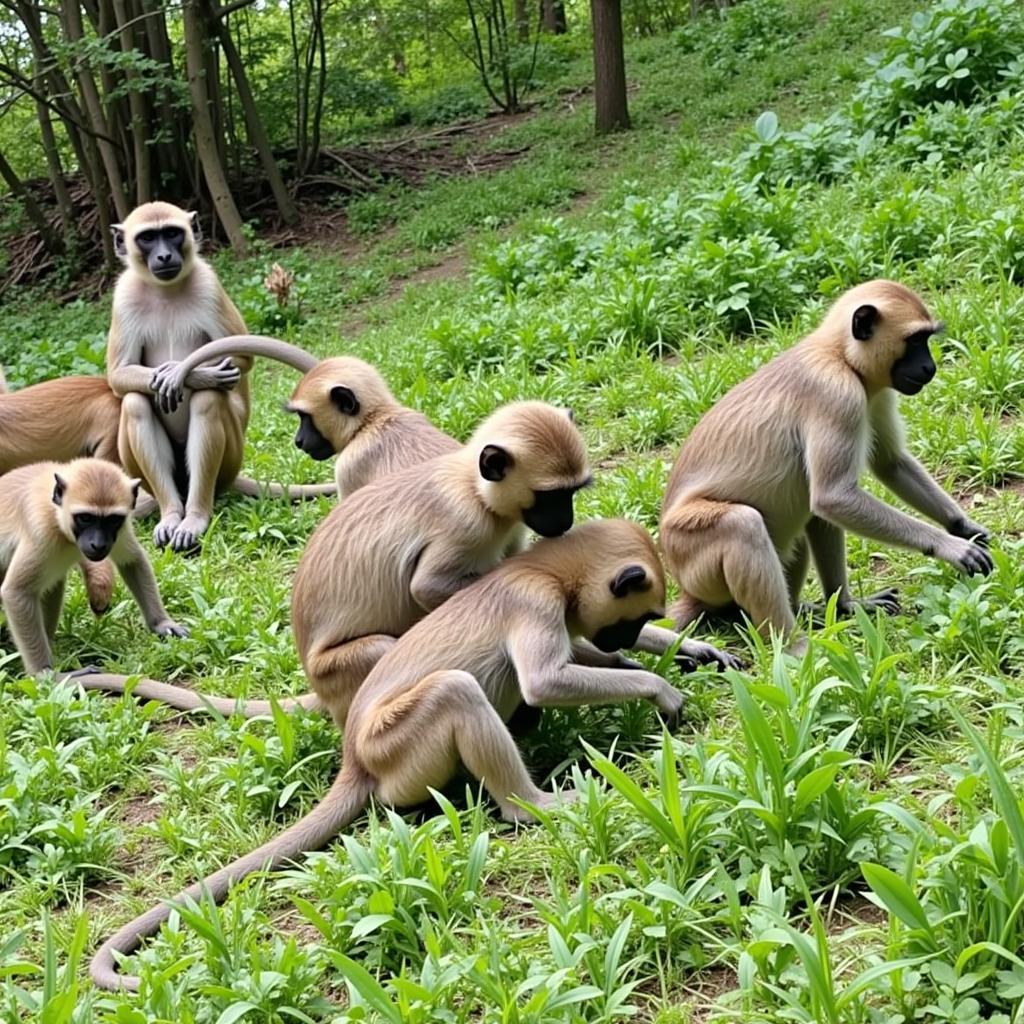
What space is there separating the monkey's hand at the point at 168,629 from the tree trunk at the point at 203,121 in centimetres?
1279

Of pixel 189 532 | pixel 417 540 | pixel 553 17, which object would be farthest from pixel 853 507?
pixel 553 17

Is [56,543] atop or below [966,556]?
below

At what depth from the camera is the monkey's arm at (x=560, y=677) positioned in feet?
15.4

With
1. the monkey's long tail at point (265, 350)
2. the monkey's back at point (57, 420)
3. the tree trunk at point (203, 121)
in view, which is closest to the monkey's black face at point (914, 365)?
the monkey's long tail at point (265, 350)

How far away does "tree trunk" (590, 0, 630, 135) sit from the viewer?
66.6 feet

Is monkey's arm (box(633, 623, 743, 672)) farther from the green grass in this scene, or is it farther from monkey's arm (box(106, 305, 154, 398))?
monkey's arm (box(106, 305, 154, 398))

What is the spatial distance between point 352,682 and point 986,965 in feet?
9.58

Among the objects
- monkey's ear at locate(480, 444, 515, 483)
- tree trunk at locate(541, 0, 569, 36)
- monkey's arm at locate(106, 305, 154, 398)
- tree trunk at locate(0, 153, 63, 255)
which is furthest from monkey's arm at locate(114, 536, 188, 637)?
tree trunk at locate(541, 0, 569, 36)

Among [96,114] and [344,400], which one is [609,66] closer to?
[96,114]

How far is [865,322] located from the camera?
552 centimetres

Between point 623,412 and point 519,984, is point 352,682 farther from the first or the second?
point 623,412

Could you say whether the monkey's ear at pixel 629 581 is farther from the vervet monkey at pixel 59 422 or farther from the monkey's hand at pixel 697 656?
the vervet monkey at pixel 59 422

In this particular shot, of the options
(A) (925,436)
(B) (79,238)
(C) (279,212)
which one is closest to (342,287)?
(C) (279,212)

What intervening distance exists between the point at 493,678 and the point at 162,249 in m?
5.76
